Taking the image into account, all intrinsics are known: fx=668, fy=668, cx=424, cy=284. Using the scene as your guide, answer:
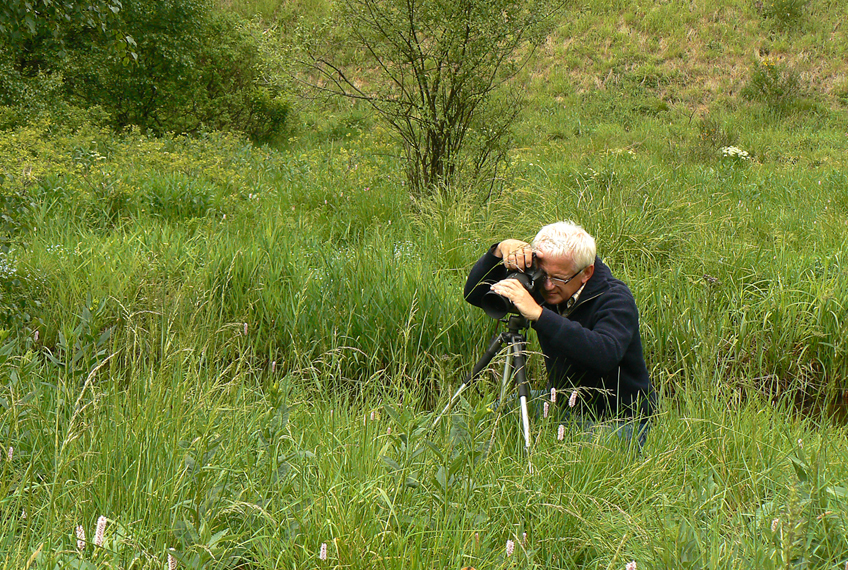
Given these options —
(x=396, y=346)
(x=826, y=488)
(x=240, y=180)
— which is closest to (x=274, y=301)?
(x=396, y=346)

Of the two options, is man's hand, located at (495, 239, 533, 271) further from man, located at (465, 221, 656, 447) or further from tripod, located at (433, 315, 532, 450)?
tripod, located at (433, 315, 532, 450)

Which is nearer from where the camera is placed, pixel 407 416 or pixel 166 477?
pixel 166 477

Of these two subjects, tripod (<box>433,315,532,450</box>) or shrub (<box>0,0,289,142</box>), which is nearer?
tripod (<box>433,315,532,450</box>)

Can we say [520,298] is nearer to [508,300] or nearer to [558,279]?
[508,300]

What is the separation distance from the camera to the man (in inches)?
106

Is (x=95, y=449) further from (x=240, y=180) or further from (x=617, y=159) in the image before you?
(x=617, y=159)

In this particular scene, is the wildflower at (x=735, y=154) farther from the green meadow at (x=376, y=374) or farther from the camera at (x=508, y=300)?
the camera at (x=508, y=300)

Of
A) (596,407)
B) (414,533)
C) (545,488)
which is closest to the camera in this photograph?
(414,533)

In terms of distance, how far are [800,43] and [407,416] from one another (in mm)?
19347

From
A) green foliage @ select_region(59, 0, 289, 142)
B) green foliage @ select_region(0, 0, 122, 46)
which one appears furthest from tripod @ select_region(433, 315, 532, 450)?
green foliage @ select_region(59, 0, 289, 142)

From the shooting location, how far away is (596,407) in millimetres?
3006

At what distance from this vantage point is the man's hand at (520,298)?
2.61 m

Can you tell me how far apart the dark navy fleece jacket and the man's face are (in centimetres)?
5

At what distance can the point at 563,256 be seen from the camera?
9.49ft
